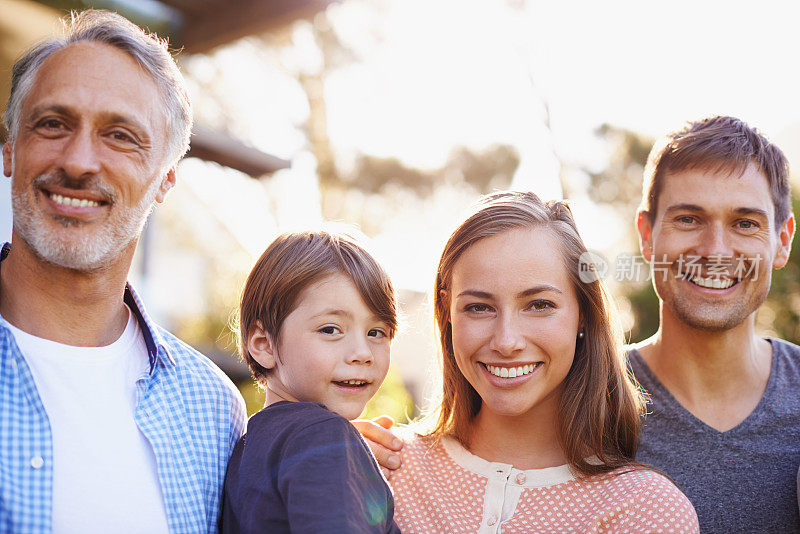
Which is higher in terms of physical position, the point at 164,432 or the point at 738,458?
the point at 164,432

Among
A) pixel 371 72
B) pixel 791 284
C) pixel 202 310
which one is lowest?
pixel 202 310

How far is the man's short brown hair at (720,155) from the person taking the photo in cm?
278

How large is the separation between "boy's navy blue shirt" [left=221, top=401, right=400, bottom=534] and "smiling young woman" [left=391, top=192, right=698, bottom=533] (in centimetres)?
34

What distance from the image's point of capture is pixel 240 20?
466 cm

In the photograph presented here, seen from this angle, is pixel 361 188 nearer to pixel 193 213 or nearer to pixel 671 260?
pixel 193 213

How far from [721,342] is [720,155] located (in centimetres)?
69

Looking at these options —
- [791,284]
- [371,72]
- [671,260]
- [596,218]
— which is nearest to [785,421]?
[671,260]

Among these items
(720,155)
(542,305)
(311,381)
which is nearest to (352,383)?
(311,381)

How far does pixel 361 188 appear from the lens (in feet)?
36.8

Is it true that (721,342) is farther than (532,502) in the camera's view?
Yes

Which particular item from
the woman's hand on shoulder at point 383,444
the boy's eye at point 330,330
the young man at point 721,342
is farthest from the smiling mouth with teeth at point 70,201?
the young man at point 721,342

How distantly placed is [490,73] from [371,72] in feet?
6.09

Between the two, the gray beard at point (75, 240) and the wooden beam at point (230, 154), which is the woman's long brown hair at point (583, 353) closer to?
the gray beard at point (75, 240)

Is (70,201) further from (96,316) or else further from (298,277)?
(298,277)
